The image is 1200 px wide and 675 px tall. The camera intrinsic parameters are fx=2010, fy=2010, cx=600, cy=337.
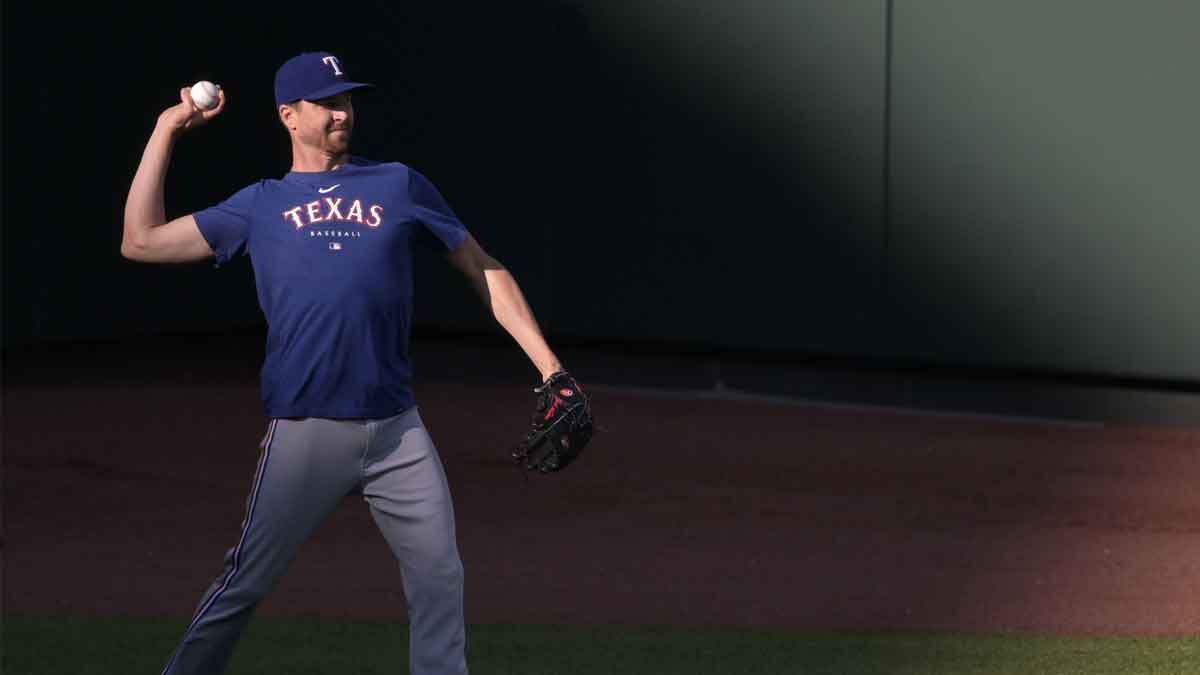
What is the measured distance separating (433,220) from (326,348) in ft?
1.34

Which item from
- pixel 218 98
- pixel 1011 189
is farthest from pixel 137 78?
pixel 218 98

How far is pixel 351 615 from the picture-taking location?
22.8ft

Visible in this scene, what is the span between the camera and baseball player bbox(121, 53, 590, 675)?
476cm

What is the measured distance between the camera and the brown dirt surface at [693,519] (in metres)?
7.20

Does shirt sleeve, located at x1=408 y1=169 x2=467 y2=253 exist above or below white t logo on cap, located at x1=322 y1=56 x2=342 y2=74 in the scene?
below

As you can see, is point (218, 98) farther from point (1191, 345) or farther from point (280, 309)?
point (1191, 345)

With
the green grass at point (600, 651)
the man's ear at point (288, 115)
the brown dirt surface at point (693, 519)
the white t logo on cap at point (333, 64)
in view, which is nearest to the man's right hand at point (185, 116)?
the man's ear at point (288, 115)

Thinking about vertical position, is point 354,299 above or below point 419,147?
above

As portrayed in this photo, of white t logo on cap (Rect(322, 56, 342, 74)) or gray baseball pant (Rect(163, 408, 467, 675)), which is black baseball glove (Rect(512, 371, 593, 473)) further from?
white t logo on cap (Rect(322, 56, 342, 74))

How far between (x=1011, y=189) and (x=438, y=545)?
6.55 metres

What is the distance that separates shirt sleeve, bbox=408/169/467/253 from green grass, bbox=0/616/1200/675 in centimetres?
176

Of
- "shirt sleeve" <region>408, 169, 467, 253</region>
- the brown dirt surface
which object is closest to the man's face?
"shirt sleeve" <region>408, 169, 467, 253</region>

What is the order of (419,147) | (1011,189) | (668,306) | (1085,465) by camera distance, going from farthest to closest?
(419,147)
(668,306)
(1011,189)
(1085,465)

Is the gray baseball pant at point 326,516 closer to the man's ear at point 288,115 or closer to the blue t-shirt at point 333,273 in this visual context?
the blue t-shirt at point 333,273
